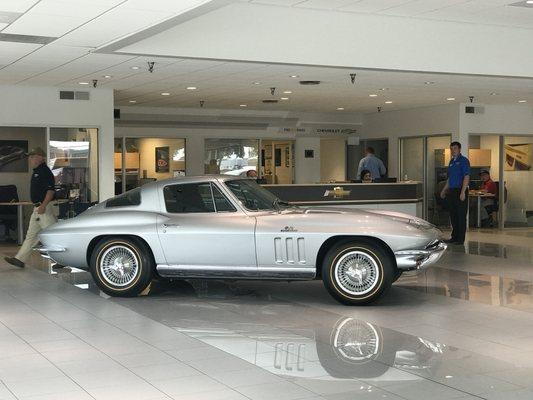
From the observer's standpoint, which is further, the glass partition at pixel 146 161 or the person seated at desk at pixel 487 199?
the glass partition at pixel 146 161

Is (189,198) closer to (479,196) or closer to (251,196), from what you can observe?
(251,196)

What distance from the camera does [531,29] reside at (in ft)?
41.1

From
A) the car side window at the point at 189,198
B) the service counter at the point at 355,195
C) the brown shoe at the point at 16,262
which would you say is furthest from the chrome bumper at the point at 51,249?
the service counter at the point at 355,195

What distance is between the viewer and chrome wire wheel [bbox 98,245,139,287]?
920 cm

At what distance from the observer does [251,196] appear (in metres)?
9.14

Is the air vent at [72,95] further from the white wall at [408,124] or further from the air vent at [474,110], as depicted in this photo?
the air vent at [474,110]

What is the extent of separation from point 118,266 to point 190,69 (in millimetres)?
4291

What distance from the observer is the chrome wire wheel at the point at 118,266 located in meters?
9.20

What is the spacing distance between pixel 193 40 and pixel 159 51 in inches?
18.4

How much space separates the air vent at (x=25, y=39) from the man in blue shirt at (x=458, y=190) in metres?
8.11

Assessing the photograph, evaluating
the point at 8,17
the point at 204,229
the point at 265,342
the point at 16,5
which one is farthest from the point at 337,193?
the point at 265,342

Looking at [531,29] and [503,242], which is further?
[503,242]

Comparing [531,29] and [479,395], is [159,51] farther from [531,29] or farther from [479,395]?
[479,395]

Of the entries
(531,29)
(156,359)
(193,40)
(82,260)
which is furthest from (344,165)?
(156,359)
